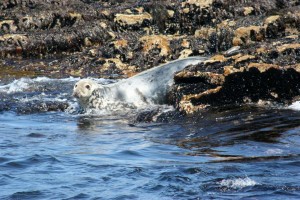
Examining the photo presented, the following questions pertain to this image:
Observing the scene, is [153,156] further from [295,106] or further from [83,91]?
[83,91]

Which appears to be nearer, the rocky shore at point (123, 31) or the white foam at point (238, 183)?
the white foam at point (238, 183)

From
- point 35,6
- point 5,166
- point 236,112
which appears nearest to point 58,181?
point 5,166

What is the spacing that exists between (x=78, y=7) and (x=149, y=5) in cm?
202

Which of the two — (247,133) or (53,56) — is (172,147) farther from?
(53,56)

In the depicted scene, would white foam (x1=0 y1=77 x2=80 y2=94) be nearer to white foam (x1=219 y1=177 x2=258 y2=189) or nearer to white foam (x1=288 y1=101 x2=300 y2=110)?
white foam (x1=288 y1=101 x2=300 y2=110)

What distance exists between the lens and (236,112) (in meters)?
8.42

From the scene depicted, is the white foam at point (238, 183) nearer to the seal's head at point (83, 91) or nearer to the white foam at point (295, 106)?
the white foam at point (295, 106)

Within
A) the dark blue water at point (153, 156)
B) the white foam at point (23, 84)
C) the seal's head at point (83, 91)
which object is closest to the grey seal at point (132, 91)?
the seal's head at point (83, 91)

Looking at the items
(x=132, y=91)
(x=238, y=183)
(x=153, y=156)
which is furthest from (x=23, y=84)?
(x=238, y=183)

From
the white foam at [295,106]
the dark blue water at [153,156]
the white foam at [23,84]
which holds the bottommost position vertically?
the dark blue water at [153,156]

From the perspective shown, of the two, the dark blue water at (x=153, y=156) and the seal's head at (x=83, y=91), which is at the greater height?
the seal's head at (x=83, y=91)

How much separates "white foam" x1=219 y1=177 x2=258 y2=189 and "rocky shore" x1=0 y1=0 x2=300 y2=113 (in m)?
4.38

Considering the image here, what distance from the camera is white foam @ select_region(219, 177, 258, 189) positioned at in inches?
204

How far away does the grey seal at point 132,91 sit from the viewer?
34.5 feet
